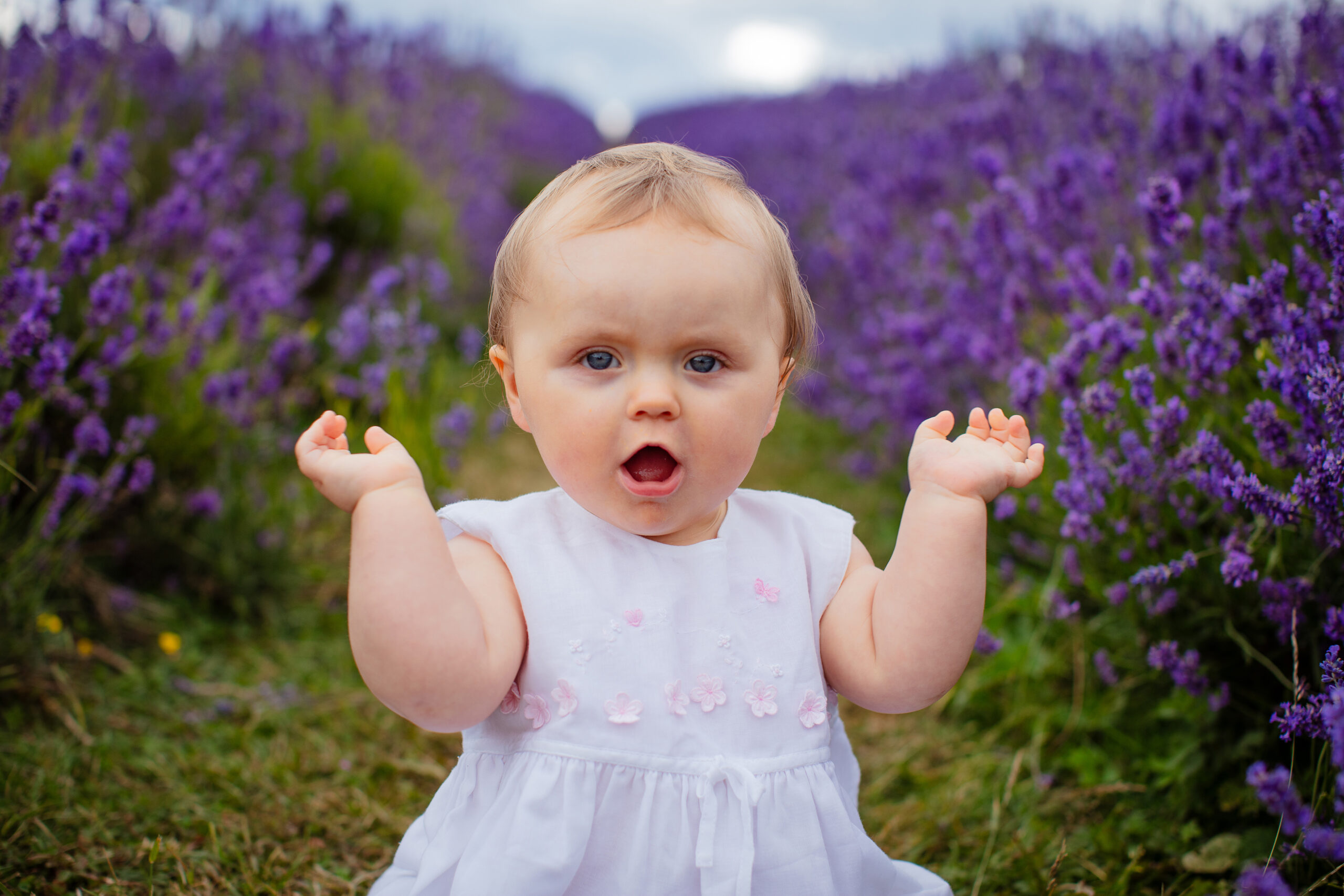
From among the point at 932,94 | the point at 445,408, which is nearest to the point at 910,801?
the point at 445,408

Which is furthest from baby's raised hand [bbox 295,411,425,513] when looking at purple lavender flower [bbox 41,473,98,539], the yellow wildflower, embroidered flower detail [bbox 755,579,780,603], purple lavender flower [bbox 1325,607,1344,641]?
the yellow wildflower

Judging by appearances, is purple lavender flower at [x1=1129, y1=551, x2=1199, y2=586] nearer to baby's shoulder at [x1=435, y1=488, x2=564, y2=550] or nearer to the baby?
the baby

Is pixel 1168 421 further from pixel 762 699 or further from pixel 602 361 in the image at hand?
pixel 602 361

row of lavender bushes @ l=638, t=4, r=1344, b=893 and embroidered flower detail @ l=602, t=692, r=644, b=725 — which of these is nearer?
embroidered flower detail @ l=602, t=692, r=644, b=725

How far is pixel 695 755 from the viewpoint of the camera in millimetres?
1187

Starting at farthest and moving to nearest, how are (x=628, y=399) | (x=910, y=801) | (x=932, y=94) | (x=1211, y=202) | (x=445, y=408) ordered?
(x=932, y=94) → (x=445, y=408) → (x=1211, y=202) → (x=910, y=801) → (x=628, y=399)

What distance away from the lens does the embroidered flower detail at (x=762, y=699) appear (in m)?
1.22

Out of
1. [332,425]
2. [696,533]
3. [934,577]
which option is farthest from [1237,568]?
[332,425]

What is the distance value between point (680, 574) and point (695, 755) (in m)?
0.23

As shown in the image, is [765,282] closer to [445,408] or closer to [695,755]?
[695,755]

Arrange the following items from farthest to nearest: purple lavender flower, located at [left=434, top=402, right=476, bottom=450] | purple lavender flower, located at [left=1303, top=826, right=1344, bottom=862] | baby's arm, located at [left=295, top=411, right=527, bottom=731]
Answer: purple lavender flower, located at [left=434, top=402, right=476, bottom=450], baby's arm, located at [left=295, top=411, right=527, bottom=731], purple lavender flower, located at [left=1303, top=826, right=1344, bottom=862]

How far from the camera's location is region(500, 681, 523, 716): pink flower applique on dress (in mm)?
1233

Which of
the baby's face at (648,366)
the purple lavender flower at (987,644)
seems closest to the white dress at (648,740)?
the baby's face at (648,366)

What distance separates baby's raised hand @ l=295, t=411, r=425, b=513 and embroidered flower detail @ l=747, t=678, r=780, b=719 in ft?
1.66
